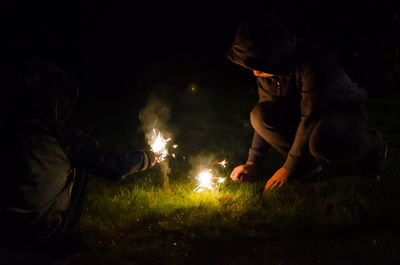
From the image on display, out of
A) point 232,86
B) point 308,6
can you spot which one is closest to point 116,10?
point 232,86

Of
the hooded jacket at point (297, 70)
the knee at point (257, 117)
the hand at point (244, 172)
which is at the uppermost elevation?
the hooded jacket at point (297, 70)

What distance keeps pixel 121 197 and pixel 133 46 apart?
7.07 meters

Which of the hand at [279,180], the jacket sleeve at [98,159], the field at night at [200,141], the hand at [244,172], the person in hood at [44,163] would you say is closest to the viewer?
the person in hood at [44,163]

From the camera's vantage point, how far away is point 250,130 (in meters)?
6.17

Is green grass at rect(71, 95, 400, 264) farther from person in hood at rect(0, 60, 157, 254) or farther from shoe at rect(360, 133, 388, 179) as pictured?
person in hood at rect(0, 60, 157, 254)

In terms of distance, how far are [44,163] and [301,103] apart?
2.34 metres

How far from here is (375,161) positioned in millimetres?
4047

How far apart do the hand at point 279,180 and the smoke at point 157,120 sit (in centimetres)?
106

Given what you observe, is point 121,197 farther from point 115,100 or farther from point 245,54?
point 115,100

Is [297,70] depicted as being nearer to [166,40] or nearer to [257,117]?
[257,117]

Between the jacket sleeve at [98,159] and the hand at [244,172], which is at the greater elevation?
the jacket sleeve at [98,159]

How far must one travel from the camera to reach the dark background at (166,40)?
8133 mm

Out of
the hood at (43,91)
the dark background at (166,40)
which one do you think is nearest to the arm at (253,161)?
the hood at (43,91)

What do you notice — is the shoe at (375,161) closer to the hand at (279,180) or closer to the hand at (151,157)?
the hand at (279,180)
